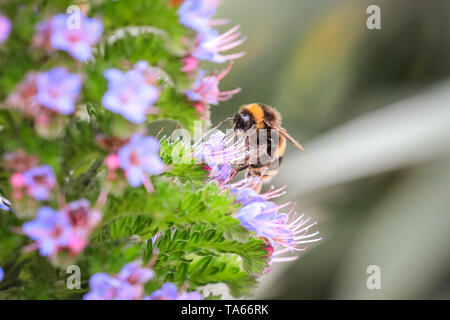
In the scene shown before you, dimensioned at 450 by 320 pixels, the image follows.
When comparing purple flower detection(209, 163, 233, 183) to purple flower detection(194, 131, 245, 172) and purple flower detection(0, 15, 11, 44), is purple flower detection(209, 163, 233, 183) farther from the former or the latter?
purple flower detection(0, 15, 11, 44)

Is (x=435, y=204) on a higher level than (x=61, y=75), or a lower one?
higher

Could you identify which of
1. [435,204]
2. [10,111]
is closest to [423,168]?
[435,204]

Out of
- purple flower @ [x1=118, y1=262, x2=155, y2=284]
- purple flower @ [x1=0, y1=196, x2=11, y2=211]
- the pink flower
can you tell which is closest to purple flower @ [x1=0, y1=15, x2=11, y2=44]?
the pink flower

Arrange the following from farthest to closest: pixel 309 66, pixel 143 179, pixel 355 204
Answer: pixel 309 66 < pixel 355 204 < pixel 143 179


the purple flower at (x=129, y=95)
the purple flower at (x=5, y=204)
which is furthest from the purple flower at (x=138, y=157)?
the purple flower at (x=5, y=204)

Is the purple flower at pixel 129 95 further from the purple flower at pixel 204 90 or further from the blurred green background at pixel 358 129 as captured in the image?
the blurred green background at pixel 358 129

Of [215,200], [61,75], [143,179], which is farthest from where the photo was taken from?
[215,200]

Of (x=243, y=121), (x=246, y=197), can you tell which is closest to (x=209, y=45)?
(x=246, y=197)

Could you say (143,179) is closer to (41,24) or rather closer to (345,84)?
(41,24)
